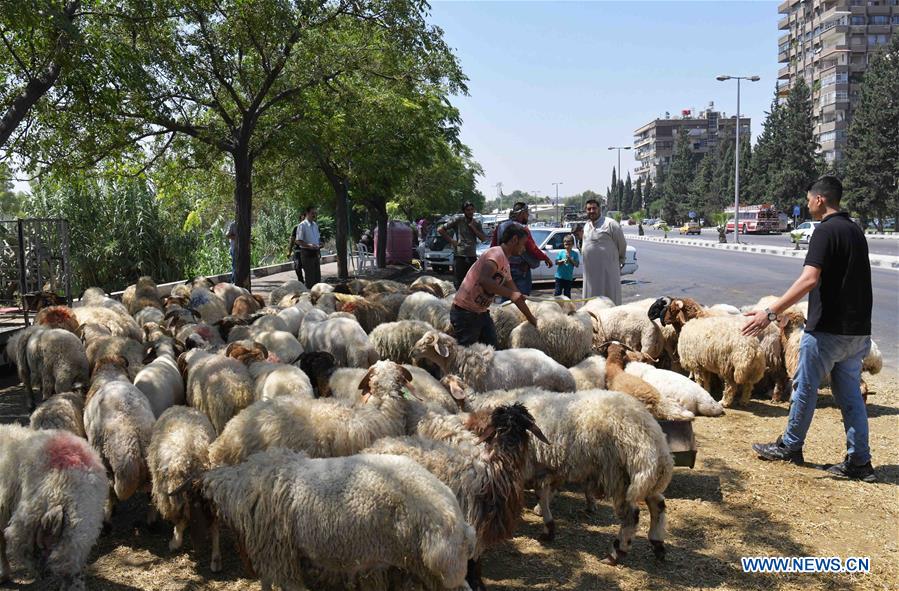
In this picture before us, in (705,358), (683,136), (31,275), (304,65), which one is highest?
(683,136)

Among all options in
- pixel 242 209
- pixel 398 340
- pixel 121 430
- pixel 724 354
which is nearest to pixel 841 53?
pixel 242 209

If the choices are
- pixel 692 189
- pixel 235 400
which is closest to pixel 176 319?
pixel 235 400

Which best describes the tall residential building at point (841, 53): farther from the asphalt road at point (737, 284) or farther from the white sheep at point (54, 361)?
the white sheep at point (54, 361)

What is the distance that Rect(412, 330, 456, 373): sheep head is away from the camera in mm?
6132

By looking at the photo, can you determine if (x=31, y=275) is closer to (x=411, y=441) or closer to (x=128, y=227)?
(x=128, y=227)

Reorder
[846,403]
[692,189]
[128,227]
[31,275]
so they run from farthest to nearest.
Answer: [692,189] → [128,227] → [31,275] → [846,403]

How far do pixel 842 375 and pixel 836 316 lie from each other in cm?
50

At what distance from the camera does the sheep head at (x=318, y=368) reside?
5980mm

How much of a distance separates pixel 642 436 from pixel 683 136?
10781cm

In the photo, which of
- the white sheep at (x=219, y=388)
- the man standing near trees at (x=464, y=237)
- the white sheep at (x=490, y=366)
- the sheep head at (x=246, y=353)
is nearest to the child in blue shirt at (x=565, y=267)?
the man standing near trees at (x=464, y=237)

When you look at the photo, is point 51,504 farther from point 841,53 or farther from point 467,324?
point 841,53

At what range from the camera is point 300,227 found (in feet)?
47.6

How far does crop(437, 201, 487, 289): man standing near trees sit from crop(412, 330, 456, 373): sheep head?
5.07m

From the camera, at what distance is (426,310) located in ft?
29.2
